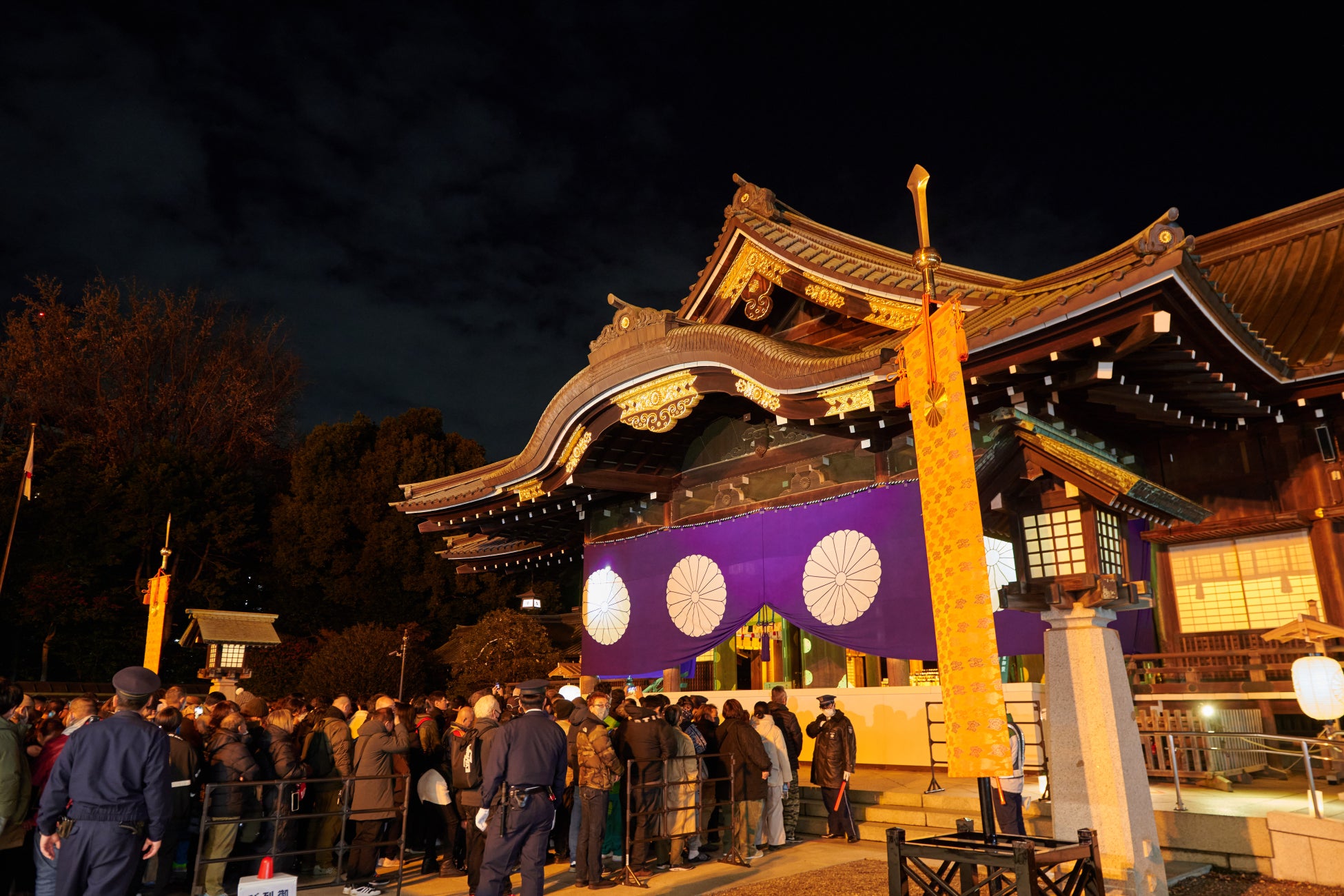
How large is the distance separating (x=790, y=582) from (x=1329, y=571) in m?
6.01

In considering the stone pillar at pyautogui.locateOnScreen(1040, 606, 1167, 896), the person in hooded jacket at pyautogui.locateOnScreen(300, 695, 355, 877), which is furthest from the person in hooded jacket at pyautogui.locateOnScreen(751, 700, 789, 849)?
the person in hooded jacket at pyautogui.locateOnScreen(300, 695, 355, 877)

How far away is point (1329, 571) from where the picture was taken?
30.9 ft

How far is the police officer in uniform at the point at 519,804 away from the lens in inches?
225

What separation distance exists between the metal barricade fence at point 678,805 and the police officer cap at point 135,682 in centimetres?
398

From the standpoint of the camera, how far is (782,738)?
29.1 ft

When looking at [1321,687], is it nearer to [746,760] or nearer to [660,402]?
[746,760]

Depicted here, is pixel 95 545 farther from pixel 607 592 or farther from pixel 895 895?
pixel 895 895

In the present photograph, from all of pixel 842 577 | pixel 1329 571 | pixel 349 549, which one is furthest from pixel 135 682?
pixel 349 549

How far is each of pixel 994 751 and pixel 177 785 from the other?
5840 millimetres

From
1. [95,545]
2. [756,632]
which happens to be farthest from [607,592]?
[95,545]

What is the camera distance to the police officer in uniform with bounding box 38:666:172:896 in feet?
14.8

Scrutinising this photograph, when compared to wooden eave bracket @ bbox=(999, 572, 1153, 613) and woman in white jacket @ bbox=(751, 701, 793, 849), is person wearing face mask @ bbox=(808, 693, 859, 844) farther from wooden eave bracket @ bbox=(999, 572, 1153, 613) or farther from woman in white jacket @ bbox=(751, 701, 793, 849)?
wooden eave bracket @ bbox=(999, 572, 1153, 613)

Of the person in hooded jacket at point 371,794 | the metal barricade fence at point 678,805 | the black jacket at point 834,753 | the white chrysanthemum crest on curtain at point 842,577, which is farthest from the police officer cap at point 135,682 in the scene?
the white chrysanthemum crest on curtain at point 842,577

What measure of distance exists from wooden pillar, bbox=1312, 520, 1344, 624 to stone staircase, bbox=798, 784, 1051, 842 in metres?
4.41
